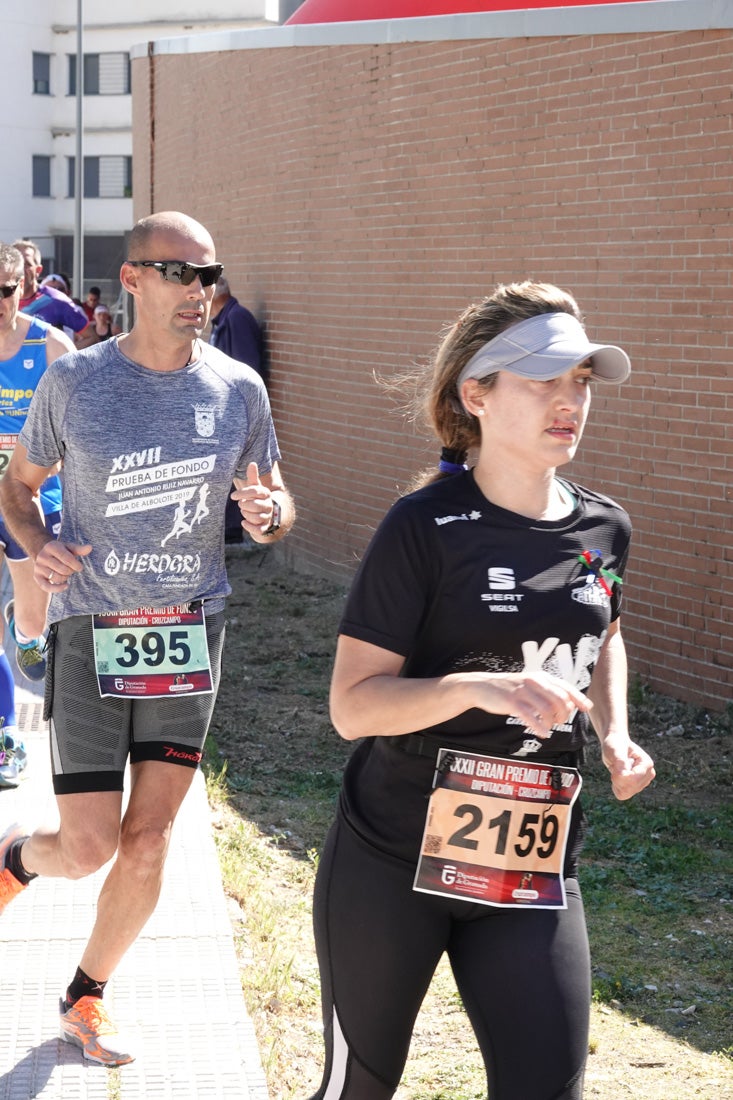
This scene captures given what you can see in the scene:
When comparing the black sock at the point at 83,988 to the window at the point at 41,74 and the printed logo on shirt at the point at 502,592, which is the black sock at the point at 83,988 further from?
the window at the point at 41,74

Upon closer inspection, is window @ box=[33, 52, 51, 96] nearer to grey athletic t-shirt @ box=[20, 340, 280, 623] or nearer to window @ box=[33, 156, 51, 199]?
window @ box=[33, 156, 51, 199]

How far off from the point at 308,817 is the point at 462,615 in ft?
13.7

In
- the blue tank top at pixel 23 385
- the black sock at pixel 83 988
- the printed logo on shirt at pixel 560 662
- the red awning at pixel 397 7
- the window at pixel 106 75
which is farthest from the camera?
the window at pixel 106 75

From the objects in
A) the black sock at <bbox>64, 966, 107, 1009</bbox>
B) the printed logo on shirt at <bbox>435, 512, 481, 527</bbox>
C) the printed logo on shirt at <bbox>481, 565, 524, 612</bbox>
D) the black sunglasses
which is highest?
the black sunglasses

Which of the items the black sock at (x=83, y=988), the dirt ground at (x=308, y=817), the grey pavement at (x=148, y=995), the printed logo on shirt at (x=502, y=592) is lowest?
the dirt ground at (x=308, y=817)

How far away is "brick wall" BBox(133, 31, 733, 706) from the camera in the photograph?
26.6 feet

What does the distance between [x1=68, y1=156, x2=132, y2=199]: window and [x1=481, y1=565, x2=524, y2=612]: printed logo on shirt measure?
56616 millimetres

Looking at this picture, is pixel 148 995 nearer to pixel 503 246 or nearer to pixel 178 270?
pixel 178 270

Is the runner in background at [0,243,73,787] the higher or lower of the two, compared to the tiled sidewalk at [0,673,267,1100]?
higher

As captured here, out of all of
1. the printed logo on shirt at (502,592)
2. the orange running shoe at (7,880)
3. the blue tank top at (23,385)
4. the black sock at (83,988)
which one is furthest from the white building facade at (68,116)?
the printed logo on shirt at (502,592)

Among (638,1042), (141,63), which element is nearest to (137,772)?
(638,1042)

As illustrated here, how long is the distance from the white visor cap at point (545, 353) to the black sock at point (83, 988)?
2.02m

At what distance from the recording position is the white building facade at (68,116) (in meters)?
56.8

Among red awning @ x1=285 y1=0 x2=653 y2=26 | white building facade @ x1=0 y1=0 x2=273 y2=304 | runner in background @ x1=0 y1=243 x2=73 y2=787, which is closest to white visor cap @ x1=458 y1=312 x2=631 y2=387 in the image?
runner in background @ x1=0 y1=243 x2=73 y2=787
